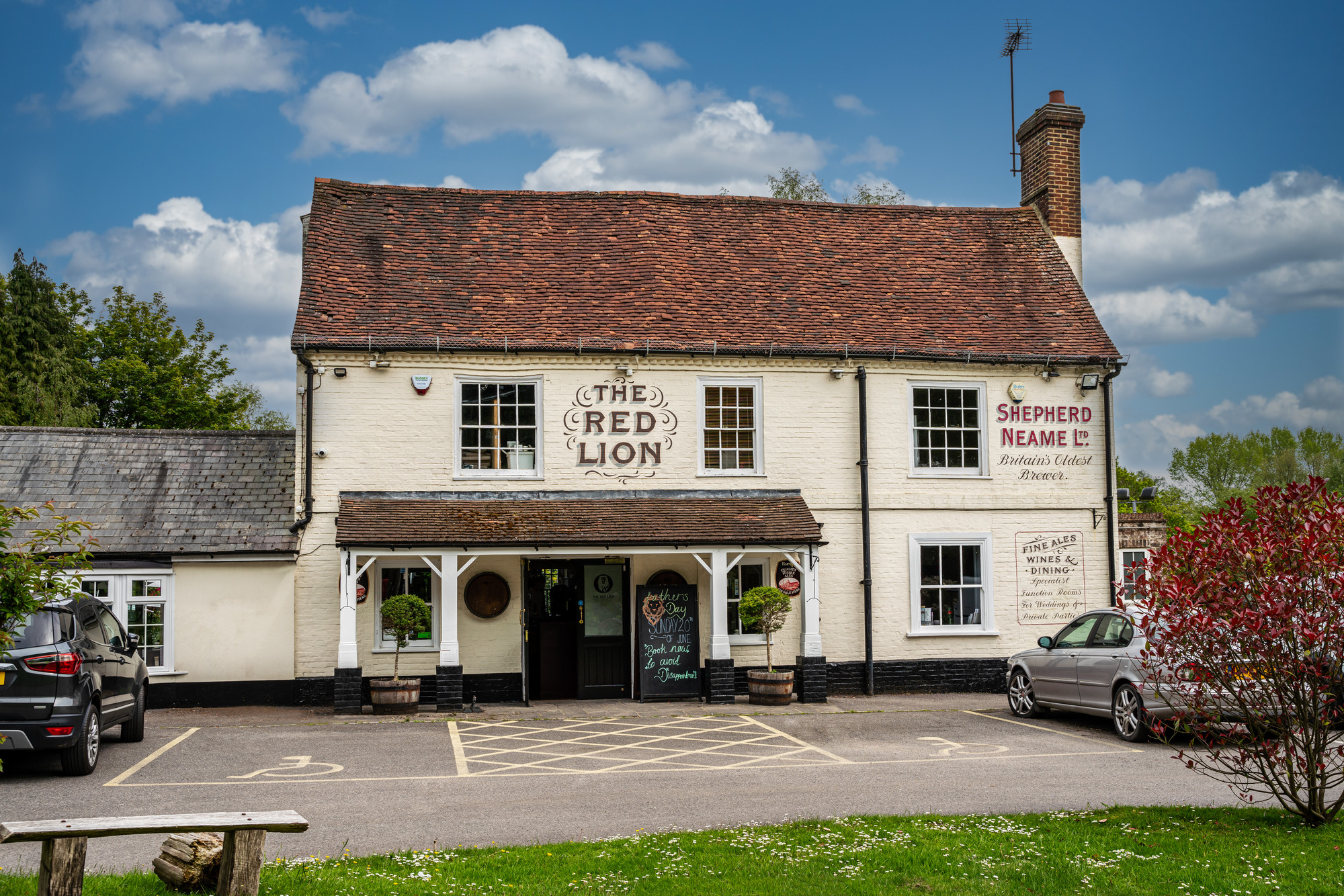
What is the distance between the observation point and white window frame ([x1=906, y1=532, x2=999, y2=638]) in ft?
59.5

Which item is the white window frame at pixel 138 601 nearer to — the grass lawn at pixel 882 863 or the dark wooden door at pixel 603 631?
the dark wooden door at pixel 603 631

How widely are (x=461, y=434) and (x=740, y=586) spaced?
5.08 m

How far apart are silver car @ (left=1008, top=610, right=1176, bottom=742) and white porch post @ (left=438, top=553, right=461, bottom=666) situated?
25.9 feet

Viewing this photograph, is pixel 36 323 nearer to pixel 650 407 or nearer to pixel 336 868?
pixel 650 407

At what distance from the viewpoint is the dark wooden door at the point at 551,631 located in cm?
1736

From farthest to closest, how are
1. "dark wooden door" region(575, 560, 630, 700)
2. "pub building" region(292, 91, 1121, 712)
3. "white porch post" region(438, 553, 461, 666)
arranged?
"dark wooden door" region(575, 560, 630, 700), "pub building" region(292, 91, 1121, 712), "white porch post" region(438, 553, 461, 666)

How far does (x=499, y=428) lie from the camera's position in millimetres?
17562

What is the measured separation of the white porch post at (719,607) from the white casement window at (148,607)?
8069 millimetres

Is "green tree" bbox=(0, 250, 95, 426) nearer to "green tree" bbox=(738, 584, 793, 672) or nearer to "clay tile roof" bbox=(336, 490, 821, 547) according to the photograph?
"clay tile roof" bbox=(336, 490, 821, 547)

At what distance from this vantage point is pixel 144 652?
1638 centimetres

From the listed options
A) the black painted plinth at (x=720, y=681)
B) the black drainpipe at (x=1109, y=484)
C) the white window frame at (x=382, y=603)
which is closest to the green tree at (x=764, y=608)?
the black painted plinth at (x=720, y=681)

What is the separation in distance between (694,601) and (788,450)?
298 cm

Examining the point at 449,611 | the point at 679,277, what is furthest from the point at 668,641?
the point at 679,277

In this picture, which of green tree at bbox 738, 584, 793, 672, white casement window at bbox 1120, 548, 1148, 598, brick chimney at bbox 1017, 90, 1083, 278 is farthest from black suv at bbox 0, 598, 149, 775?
brick chimney at bbox 1017, 90, 1083, 278
